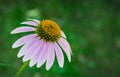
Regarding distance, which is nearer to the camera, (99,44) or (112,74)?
(112,74)

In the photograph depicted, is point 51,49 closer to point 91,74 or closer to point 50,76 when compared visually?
point 50,76

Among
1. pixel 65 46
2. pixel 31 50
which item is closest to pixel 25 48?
pixel 31 50

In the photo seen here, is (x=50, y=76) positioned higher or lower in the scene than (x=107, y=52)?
higher

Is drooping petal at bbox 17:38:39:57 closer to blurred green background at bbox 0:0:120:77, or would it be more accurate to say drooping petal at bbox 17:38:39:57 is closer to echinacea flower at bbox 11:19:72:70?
echinacea flower at bbox 11:19:72:70

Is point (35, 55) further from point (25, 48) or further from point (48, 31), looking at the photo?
point (48, 31)

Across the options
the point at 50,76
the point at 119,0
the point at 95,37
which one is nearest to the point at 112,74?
the point at 95,37

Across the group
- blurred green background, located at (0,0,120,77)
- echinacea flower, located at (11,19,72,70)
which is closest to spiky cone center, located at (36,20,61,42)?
echinacea flower, located at (11,19,72,70)

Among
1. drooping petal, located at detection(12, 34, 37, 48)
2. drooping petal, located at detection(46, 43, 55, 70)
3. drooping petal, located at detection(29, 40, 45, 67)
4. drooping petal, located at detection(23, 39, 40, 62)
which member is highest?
drooping petal, located at detection(12, 34, 37, 48)
